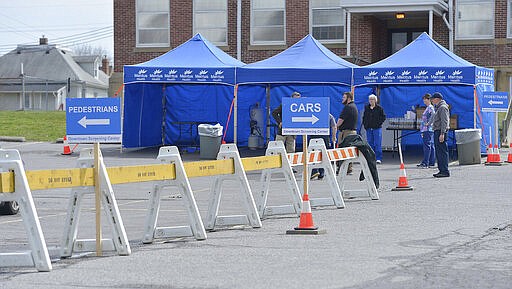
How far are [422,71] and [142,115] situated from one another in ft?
32.7

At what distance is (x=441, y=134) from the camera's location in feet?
72.5

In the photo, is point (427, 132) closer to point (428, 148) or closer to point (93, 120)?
point (428, 148)

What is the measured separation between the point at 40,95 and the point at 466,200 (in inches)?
2576

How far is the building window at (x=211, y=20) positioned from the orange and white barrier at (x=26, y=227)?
99.3ft

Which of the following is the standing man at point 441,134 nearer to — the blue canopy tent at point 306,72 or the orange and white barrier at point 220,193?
the blue canopy tent at point 306,72

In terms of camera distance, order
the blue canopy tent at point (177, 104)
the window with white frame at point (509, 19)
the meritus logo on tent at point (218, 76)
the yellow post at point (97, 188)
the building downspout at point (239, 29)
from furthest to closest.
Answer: the building downspout at point (239, 29)
the window with white frame at point (509, 19)
the blue canopy tent at point (177, 104)
the meritus logo on tent at point (218, 76)
the yellow post at point (97, 188)

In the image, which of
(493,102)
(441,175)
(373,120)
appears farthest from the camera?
(493,102)

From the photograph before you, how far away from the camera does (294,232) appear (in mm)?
12141

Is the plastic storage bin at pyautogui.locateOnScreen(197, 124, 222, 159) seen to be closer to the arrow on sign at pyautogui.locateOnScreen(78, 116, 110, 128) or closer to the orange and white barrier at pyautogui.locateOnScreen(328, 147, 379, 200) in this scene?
the orange and white barrier at pyautogui.locateOnScreen(328, 147, 379, 200)

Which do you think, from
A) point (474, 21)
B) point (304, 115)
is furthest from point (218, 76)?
point (304, 115)

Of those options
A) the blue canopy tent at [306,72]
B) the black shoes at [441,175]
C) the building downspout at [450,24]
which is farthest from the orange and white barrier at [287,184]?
the building downspout at [450,24]

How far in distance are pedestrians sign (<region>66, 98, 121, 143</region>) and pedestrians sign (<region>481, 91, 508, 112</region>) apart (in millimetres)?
17728

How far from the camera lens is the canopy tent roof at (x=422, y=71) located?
26.9 m

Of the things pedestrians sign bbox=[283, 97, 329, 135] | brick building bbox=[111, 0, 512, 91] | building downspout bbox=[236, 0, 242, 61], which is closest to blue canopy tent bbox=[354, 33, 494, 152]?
brick building bbox=[111, 0, 512, 91]
